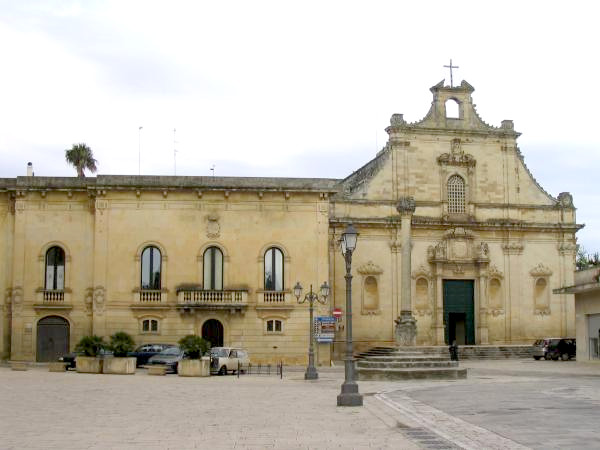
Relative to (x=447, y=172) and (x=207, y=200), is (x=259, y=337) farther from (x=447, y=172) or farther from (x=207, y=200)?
(x=447, y=172)

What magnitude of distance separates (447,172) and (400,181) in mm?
3043

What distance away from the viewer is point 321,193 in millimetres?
45688

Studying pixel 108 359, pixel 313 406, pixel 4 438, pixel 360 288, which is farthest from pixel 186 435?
pixel 360 288

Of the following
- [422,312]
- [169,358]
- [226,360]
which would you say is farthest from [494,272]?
[169,358]

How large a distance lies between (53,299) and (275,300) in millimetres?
11294

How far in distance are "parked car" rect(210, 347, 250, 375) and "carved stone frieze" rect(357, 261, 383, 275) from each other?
14.4 metres

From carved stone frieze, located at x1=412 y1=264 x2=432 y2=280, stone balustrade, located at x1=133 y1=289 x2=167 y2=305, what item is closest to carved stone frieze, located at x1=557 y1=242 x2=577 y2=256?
carved stone frieze, located at x1=412 y1=264 x2=432 y2=280

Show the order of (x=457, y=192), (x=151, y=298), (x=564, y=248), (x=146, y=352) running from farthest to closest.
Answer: (x=564, y=248)
(x=457, y=192)
(x=151, y=298)
(x=146, y=352)

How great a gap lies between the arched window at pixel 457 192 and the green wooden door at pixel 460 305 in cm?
450

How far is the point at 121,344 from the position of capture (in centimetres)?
4128

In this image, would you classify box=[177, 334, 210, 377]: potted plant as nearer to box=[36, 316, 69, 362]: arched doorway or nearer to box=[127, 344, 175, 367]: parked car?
box=[127, 344, 175, 367]: parked car

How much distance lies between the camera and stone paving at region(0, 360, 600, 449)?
1390 cm

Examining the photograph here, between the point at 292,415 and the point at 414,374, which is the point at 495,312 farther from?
the point at 292,415

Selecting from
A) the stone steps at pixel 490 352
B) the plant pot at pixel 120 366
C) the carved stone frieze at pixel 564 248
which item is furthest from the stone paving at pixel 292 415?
the carved stone frieze at pixel 564 248
